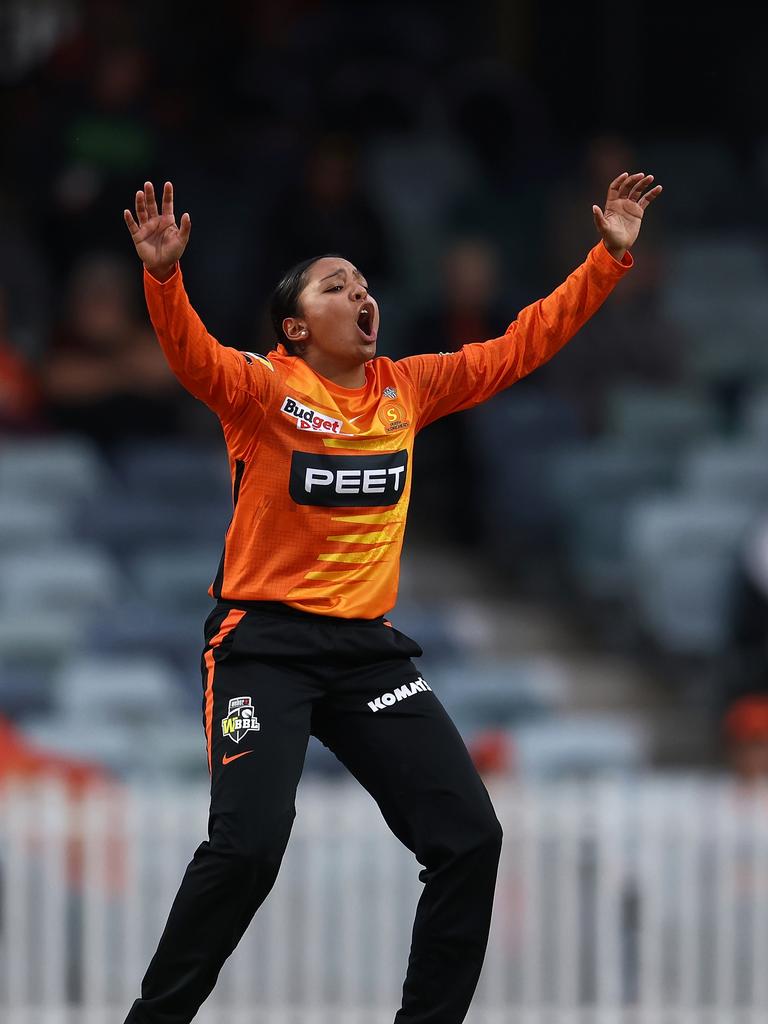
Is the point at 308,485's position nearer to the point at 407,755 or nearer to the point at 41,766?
the point at 407,755

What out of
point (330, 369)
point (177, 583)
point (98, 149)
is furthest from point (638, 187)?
point (98, 149)

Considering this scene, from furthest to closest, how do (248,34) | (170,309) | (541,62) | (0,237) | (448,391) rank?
(541,62) < (248,34) < (0,237) < (448,391) < (170,309)

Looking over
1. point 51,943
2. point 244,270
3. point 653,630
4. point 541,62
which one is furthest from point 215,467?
point 541,62

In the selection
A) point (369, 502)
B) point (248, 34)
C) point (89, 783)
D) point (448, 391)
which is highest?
point (248, 34)

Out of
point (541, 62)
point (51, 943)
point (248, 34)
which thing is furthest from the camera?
point (541, 62)

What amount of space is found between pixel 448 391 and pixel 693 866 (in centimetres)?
378

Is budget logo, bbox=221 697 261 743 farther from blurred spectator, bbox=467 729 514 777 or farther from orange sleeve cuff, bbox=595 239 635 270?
blurred spectator, bbox=467 729 514 777

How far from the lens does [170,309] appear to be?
5066 mm

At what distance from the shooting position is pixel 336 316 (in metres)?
5.39

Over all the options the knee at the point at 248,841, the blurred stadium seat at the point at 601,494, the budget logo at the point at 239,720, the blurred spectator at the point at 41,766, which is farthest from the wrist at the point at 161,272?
the blurred stadium seat at the point at 601,494

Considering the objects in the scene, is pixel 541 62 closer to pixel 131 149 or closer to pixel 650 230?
pixel 650 230

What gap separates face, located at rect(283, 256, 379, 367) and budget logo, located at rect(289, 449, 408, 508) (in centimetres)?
28

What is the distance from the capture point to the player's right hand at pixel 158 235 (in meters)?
5.05

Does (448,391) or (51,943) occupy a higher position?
(448,391)
